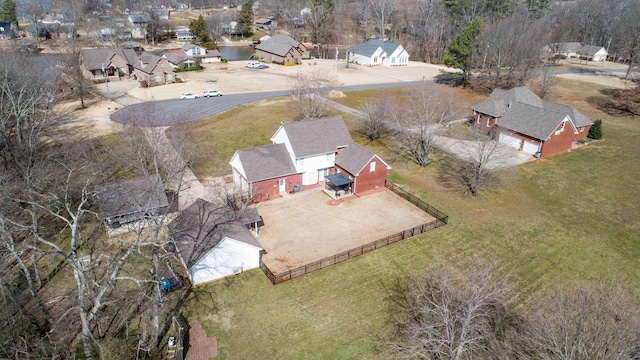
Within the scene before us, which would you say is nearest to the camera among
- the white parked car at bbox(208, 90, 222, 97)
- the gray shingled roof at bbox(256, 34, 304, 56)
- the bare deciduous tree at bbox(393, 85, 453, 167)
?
the bare deciduous tree at bbox(393, 85, 453, 167)

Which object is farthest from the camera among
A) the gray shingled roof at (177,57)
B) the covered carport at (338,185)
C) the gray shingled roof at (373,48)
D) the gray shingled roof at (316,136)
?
the gray shingled roof at (373,48)

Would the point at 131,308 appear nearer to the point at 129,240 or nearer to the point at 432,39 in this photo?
the point at 129,240

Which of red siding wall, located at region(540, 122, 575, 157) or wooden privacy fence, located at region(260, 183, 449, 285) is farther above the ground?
red siding wall, located at region(540, 122, 575, 157)

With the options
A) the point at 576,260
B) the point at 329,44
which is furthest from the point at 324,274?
the point at 329,44

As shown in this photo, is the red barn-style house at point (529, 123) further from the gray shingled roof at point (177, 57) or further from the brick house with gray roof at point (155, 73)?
the gray shingled roof at point (177, 57)

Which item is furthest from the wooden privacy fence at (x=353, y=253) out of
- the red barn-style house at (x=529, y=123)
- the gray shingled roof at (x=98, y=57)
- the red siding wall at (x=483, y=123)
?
the gray shingled roof at (x=98, y=57)

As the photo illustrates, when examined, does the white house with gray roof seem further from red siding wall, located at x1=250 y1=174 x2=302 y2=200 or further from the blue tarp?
red siding wall, located at x1=250 y1=174 x2=302 y2=200

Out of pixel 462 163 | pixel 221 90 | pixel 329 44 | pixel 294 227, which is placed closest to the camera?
pixel 294 227

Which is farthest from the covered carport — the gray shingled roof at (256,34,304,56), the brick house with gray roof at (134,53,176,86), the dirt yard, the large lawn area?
the gray shingled roof at (256,34,304,56)
